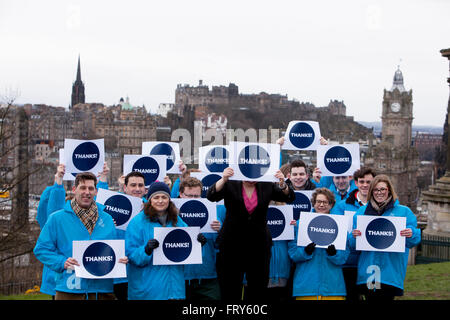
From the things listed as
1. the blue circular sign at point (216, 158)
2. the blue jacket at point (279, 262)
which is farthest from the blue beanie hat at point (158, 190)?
the blue circular sign at point (216, 158)

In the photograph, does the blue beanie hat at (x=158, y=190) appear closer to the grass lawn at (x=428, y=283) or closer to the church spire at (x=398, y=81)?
the grass lawn at (x=428, y=283)

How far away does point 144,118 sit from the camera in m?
134

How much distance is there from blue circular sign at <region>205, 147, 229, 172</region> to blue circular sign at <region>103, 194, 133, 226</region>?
6.13ft

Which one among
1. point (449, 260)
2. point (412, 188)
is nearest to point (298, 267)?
point (449, 260)

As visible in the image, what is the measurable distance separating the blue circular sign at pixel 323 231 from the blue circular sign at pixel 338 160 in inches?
61.4

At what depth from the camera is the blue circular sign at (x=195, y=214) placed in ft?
22.7

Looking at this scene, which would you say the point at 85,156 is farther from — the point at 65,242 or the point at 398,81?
the point at 398,81

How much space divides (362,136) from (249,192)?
423 feet

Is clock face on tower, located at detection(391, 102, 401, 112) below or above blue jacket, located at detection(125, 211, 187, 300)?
above

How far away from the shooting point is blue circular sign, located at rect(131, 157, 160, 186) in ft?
27.3

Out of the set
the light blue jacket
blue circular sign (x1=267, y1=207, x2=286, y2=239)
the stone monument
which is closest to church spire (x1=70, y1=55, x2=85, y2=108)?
the stone monument

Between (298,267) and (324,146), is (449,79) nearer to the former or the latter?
(324,146)

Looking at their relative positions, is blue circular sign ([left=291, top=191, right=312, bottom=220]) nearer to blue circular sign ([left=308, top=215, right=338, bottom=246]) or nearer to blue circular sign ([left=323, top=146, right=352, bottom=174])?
blue circular sign ([left=308, top=215, right=338, bottom=246])
